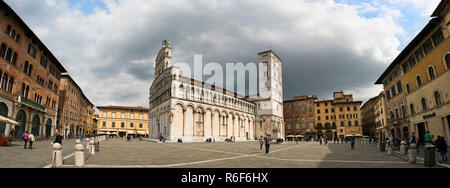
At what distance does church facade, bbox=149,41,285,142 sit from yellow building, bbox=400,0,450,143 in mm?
33542

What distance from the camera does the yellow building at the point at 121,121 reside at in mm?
68625

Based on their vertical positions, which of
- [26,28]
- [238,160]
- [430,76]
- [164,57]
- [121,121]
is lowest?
[238,160]

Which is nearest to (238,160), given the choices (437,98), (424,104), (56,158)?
(56,158)

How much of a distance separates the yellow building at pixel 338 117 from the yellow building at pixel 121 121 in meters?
57.2

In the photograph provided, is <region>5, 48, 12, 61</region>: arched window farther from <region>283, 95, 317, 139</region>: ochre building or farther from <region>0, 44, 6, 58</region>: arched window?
<region>283, 95, 317, 139</region>: ochre building

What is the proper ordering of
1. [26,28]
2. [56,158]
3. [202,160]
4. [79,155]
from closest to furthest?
[56,158]
[79,155]
[202,160]
[26,28]

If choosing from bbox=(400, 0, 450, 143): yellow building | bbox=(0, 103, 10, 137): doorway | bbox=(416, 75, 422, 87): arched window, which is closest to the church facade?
bbox=(0, 103, 10, 137): doorway

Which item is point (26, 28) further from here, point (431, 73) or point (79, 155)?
point (431, 73)

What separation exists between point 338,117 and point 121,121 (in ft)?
221

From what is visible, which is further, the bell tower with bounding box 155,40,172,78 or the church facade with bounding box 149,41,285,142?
the bell tower with bounding box 155,40,172,78

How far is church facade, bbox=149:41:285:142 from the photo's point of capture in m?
41.6

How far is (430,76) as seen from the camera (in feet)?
75.0

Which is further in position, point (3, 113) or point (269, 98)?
point (269, 98)

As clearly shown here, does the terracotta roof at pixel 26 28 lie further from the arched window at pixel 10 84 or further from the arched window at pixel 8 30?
the arched window at pixel 10 84
